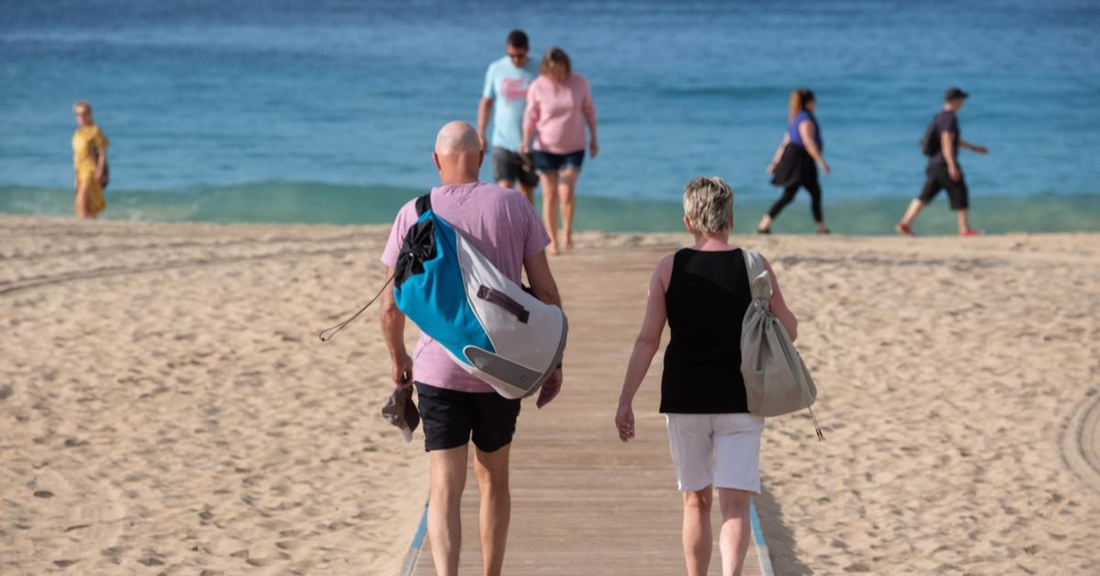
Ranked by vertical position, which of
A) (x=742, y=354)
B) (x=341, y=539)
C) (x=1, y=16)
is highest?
(x=1, y=16)

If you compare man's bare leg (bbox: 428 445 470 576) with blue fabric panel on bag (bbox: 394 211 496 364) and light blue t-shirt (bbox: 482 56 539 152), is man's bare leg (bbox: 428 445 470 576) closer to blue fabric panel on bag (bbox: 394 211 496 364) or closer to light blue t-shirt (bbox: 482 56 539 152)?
blue fabric panel on bag (bbox: 394 211 496 364)

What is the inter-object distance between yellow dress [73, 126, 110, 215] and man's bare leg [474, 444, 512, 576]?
12222mm

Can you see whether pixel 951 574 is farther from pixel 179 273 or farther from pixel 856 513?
pixel 179 273

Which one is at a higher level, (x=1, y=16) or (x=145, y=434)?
(x=1, y=16)

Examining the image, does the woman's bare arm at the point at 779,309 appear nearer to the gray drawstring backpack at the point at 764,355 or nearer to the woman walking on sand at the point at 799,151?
the gray drawstring backpack at the point at 764,355

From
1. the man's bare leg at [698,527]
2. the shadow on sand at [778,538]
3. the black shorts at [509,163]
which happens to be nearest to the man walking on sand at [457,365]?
the man's bare leg at [698,527]

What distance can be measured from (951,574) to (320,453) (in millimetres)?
3550

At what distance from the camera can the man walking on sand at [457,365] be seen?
14.8 feet

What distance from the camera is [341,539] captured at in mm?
6535

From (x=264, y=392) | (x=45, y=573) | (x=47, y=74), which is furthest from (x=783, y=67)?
(x=45, y=573)

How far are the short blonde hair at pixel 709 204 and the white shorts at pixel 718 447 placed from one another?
622 mm

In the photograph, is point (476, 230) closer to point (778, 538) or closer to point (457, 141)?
point (457, 141)

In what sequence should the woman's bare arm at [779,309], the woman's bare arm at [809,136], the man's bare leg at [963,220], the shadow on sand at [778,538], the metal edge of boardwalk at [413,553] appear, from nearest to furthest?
1. the woman's bare arm at [779,309]
2. the metal edge of boardwalk at [413,553]
3. the shadow on sand at [778,538]
4. the woman's bare arm at [809,136]
5. the man's bare leg at [963,220]

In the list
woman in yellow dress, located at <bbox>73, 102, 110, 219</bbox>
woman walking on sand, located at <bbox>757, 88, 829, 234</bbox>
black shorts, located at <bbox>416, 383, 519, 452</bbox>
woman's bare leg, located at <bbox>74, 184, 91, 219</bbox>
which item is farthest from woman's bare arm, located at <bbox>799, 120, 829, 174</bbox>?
black shorts, located at <bbox>416, 383, 519, 452</bbox>
